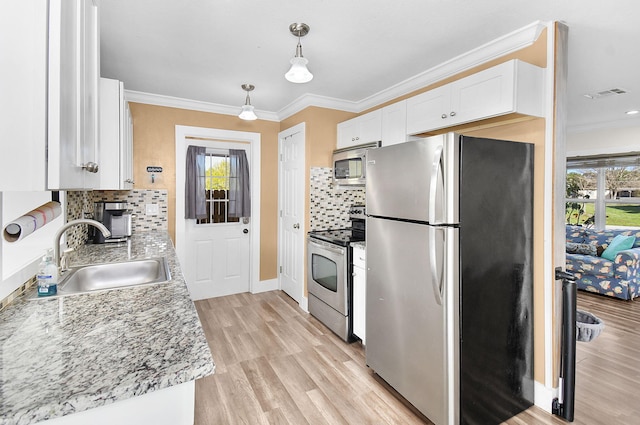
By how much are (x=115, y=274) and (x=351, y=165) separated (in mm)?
2267

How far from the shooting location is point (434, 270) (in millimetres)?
1788

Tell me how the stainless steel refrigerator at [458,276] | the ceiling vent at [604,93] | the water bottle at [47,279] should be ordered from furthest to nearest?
the ceiling vent at [604,93] → the stainless steel refrigerator at [458,276] → the water bottle at [47,279]

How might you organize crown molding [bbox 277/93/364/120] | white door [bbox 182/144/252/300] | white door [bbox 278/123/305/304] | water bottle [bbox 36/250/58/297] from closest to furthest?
water bottle [bbox 36/250/58/297] < crown molding [bbox 277/93/364/120] < white door [bbox 278/123/305/304] < white door [bbox 182/144/252/300]

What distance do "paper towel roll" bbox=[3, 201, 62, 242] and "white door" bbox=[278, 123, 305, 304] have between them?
261 cm

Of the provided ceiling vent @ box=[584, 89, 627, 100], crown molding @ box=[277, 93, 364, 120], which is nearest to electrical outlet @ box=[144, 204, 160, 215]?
crown molding @ box=[277, 93, 364, 120]

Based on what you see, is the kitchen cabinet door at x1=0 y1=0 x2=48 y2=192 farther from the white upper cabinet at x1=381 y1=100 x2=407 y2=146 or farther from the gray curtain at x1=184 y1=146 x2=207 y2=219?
the gray curtain at x1=184 y1=146 x2=207 y2=219

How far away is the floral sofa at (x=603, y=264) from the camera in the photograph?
13.6 ft

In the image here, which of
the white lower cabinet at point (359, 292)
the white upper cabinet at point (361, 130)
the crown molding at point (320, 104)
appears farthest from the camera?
the crown molding at point (320, 104)

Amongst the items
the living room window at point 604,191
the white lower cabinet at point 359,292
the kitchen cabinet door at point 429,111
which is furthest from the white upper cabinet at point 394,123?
the living room window at point 604,191

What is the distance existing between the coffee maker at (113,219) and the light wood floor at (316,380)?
1207 mm

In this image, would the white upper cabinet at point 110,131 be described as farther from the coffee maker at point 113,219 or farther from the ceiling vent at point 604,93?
the ceiling vent at point 604,93

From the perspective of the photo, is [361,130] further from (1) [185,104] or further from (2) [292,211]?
(1) [185,104]

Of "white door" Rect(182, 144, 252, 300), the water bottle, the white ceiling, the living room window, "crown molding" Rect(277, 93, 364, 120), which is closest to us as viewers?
the water bottle

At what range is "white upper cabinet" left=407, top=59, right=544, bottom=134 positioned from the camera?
76.4 inches
